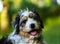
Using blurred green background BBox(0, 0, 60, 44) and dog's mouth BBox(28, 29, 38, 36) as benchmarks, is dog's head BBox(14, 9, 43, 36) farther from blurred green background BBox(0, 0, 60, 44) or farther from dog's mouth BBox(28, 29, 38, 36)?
blurred green background BBox(0, 0, 60, 44)

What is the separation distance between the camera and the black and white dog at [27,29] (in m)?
1.55

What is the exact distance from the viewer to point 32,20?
156cm

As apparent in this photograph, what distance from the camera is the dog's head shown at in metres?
1.55

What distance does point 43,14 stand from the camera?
1856mm

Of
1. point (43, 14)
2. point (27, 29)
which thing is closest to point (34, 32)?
point (27, 29)

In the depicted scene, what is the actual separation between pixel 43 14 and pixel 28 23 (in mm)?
340

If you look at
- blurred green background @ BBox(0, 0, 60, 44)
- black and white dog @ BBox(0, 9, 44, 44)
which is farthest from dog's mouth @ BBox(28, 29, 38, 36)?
blurred green background @ BBox(0, 0, 60, 44)

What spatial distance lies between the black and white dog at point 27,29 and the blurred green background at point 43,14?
17cm

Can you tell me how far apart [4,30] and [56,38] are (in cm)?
42

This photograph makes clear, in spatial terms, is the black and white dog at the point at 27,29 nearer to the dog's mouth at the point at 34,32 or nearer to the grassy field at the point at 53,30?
the dog's mouth at the point at 34,32

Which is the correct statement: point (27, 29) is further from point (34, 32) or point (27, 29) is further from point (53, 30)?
point (53, 30)

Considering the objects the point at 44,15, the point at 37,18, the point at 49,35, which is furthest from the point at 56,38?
the point at 37,18

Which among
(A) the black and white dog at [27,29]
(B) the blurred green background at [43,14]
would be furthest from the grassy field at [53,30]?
(A) the black and white dog at [27,29]

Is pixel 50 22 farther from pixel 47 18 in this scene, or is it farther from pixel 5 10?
pixel 5 10
